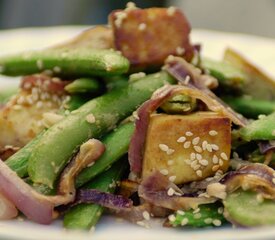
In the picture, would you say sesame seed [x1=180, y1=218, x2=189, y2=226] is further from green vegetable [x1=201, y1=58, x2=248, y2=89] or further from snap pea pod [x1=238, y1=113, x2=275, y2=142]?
green vegetable [x1=201, y1=58, x2=248, y2=89]

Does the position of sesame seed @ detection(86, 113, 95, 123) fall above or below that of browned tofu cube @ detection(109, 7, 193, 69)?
below

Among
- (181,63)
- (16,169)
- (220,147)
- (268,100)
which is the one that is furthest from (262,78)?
(16,169)

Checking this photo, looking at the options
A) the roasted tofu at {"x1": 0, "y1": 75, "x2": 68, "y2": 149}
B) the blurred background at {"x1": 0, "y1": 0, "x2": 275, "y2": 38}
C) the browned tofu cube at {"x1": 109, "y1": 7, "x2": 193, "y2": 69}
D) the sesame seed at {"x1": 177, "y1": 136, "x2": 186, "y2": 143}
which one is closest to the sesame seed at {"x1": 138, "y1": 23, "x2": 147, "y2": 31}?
the browned tofu cube at {"x1": 109, "y1": 7, "x2": 193, "y2": 69}

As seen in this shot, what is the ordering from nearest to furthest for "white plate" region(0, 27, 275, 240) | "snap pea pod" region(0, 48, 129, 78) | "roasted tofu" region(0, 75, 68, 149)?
1. "white plate" region(0, 27, 275, 240)
2. "snap pea pod" region(0, 48, 129, 78)
3. "roasted tofu" region(0, 75, 68, 149)

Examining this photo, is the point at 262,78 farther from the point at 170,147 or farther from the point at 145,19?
the point at 170,147

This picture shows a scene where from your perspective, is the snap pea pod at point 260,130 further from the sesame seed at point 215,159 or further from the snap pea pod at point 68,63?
the snap pea pod at point 68,63

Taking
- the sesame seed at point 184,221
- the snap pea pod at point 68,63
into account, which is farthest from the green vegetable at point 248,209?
the snap pea pod at point 68,63

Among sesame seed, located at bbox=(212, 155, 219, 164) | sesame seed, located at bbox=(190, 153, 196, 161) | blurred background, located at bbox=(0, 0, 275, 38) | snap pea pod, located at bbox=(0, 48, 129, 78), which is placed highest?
snap pea pod, located at bbox=(0, 48, 129, 78)
